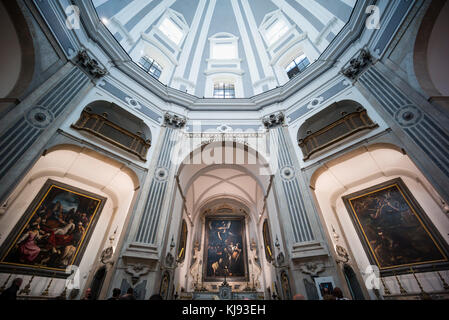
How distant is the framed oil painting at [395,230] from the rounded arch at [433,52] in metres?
3.61

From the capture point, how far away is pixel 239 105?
35.5 feet

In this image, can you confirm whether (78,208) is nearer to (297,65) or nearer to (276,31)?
(297,65)

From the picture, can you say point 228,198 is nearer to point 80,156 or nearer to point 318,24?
point 80,156

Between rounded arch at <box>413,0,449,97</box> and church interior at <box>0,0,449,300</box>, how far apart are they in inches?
1.2

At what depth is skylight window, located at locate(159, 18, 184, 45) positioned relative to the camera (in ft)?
46.5

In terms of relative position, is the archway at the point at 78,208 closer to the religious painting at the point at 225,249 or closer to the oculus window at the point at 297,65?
the religious painting at the point at 225,249

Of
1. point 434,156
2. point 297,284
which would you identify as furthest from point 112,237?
point 434,156

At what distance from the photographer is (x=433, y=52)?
550 centimetres

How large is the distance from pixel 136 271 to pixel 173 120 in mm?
6700

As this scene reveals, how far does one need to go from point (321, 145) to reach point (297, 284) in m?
5.03

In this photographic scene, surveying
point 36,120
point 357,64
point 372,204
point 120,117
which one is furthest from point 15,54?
point 372,204

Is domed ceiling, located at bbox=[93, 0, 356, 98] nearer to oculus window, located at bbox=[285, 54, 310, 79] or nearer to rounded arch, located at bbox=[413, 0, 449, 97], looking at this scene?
A: oculus window, located at bbox=[285, 54, 310, 79]

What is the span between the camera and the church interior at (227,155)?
5488mm

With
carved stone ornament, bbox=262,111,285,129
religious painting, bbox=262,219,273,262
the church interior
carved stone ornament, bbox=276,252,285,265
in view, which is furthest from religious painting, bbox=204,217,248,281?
carved stone ornament, bbox=262,111,285,129
